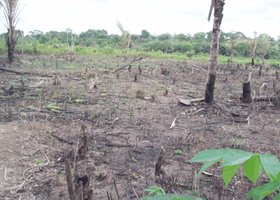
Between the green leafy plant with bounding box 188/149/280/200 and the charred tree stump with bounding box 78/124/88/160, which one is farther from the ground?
the green leafy plant with bounding box 188/149/280/200

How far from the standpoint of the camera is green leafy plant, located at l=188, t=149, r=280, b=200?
587 mm

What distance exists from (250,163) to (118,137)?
3781 mm

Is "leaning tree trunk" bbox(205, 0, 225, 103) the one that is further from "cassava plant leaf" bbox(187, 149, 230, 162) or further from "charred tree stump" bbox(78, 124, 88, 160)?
"cassava plant leaf" bbox(187, 149, 230, 162)

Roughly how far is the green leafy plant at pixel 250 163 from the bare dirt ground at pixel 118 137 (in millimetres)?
1336

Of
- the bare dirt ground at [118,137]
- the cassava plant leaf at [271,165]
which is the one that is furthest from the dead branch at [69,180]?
the cassava plant leaf at [271,165]

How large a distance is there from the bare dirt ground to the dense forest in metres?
12.8

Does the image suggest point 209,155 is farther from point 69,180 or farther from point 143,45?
point 143,45

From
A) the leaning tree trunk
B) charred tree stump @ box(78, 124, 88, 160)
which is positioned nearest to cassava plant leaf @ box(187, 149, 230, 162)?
charred tree stump @ box(78, 124, 88, 160)

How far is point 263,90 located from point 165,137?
6.05 metres

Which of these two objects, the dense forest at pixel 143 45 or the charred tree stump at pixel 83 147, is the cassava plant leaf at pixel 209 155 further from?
the dense forest at pixel 143 45

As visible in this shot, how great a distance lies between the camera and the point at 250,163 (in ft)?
2.33

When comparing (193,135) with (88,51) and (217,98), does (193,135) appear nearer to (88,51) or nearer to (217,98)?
(217,98)

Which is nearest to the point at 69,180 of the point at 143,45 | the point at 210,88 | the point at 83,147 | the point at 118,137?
the point at 83,147

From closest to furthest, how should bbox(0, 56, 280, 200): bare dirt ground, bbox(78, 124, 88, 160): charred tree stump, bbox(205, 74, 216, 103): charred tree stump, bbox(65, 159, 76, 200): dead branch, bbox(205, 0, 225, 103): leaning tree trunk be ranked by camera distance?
bbox(65, 159, 76, 200): dead branch → bbox(0, 56, 280, 200): bare dirt ground → bbox(78, 124, 88, 160): charred tree stump → bbox(205, 0, 225, 103): leaning tree trunk → bbox(205, 74, 216, 103): charred tree stump
